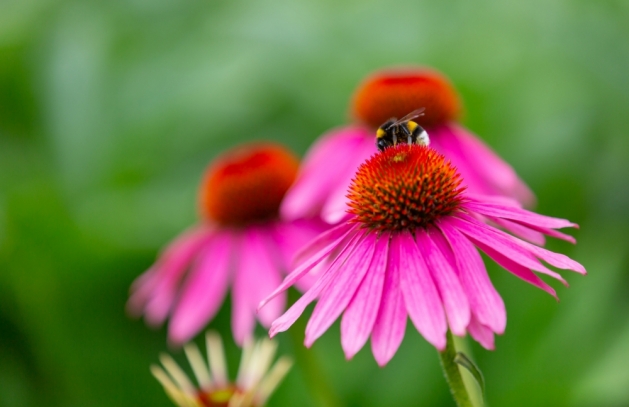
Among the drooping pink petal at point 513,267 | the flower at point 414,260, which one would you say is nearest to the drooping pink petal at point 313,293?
the flower at point 414,260

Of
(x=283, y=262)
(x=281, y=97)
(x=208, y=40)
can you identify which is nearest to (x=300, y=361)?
(x=283, y=262)

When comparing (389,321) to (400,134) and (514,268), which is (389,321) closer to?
(514,268)

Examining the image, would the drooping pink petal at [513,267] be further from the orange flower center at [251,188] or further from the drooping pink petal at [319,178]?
the orange flower center at [251,188]

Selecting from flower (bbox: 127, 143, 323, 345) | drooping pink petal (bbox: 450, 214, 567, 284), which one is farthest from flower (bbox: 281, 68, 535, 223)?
drooping pink petal (bbox: 450, 214, 567, 284)

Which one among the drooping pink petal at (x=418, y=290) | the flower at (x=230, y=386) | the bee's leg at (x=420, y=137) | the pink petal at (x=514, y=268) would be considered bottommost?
the flower at (x=230, y=386)

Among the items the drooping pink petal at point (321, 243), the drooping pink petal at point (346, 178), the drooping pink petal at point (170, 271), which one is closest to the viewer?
the drooping pink petal at point (321, 243)

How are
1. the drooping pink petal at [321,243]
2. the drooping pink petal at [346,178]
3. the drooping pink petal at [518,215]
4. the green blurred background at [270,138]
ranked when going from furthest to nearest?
the green blurred background at [270,138]
the drooping pink petal at [346,178]
the drooping pink petal at [321,243]
the drooping pink petal at [518,215]

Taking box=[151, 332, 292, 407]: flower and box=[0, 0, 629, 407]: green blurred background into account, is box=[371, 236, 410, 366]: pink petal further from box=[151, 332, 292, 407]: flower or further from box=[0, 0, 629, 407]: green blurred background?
box=[0, 0, 629, 407]: green blurred background
